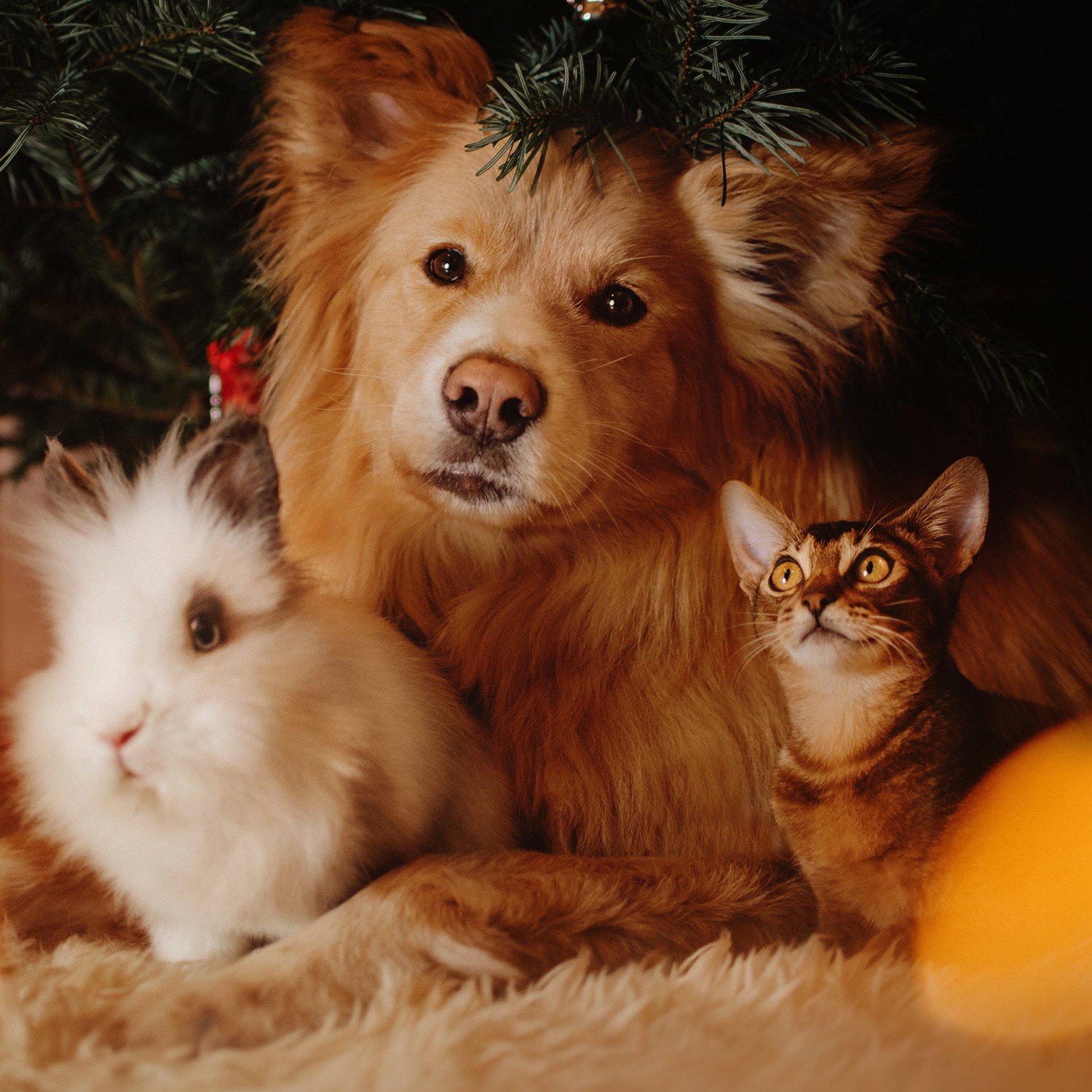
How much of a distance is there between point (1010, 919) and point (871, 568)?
27 cm

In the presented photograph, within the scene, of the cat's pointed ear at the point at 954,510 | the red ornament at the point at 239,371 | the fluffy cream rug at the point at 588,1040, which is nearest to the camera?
the fluffy cream rug at the point at 588,1040

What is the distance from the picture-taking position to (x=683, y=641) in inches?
29.6

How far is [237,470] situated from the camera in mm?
635

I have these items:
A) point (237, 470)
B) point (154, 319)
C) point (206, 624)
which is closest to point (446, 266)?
point (237, 470)

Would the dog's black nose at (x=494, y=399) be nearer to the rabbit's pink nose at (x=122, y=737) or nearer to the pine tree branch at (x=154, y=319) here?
the rabbit's pink nose at (x=122, y=737)

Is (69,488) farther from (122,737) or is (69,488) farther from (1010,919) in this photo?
(1010,919)

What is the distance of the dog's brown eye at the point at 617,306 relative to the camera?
709mm

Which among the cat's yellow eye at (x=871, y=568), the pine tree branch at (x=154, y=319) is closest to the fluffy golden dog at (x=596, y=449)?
the cat's yellow eye at (x=871, y=568)

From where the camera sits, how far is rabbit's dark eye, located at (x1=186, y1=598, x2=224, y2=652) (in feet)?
1.94

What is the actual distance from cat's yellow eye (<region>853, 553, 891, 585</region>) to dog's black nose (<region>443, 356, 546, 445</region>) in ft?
0.84

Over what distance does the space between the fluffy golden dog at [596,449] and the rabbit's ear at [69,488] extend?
15cm

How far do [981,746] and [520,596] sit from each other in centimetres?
37

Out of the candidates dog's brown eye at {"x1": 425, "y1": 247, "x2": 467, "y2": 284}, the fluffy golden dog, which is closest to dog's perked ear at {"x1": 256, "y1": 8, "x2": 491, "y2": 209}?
the fluffy golden dog

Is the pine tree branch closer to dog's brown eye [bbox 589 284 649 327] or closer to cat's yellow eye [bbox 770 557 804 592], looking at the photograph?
dog's brown eye [bbox 589 284 649 327]
